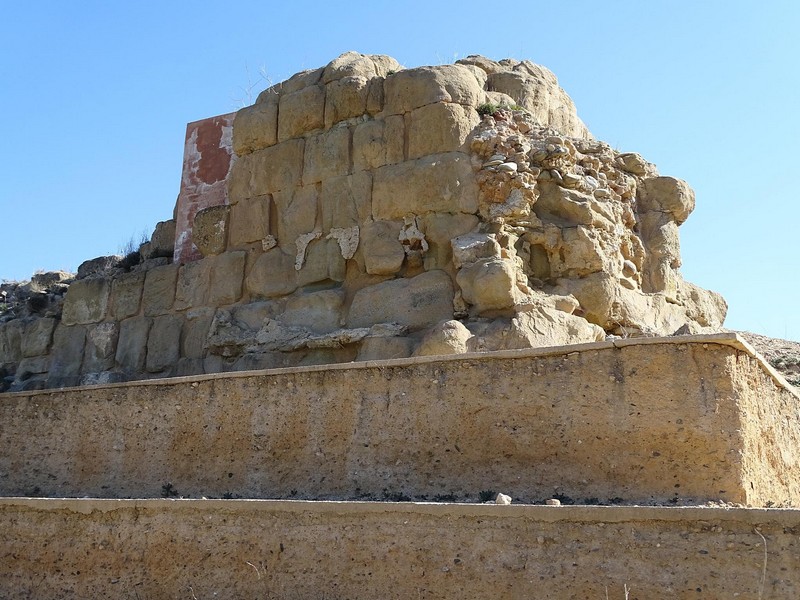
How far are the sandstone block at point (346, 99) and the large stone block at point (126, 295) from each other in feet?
11.5

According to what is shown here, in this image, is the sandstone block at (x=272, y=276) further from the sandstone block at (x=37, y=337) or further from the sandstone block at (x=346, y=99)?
the sandstone block at (x=37, y=337)

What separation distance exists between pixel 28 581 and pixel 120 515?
1120 millimetres

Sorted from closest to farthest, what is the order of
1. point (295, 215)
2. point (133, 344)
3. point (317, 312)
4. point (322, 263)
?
point (317, 312) → point (322, 263) → point (295, 215) → point (133, 344)

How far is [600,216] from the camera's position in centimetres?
1077

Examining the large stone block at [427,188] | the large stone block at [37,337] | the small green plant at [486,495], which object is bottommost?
the small green plant at [486,495]

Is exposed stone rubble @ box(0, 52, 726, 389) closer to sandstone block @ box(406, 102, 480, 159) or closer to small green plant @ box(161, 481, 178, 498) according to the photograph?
sandstone block @ box(406, 102, 480, 159)

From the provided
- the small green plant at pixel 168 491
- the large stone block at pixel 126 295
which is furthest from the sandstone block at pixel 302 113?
the small green plant at pixel 168 491

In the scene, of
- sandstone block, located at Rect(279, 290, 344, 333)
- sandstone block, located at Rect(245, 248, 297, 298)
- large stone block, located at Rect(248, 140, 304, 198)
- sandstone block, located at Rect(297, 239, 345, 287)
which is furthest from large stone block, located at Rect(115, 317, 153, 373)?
sandstone block, located at Rect(297, 239, 345, 287)

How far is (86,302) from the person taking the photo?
43.9ft

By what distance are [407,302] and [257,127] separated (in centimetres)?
351

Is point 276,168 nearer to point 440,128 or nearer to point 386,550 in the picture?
point 440,128

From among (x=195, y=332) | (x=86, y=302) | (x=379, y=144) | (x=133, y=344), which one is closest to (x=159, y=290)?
(x=133, y=344)

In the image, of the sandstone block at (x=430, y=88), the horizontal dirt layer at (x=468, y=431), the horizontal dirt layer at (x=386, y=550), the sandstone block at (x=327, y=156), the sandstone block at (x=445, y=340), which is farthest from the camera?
the sandstone block at (x=327, y=156)

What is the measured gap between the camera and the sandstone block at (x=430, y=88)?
433 inches
